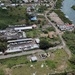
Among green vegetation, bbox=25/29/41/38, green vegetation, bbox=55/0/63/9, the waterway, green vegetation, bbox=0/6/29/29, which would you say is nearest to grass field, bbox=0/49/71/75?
green vegetation, bbox=25/29/41/38

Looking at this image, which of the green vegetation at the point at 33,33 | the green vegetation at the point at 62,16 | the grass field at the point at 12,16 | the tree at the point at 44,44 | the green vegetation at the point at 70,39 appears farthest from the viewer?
the green vegetation at the point at 62,16

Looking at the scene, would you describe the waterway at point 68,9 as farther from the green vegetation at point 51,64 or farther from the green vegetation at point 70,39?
the green vegetation at point 51,64

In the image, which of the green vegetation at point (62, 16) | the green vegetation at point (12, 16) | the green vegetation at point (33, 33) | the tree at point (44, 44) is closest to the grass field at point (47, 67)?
the tree at point (44, 44)

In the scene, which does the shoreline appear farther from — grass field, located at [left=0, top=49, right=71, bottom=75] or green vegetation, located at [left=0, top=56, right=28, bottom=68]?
green vegetation, located at [left=0, top=56, right=28, bottom=68]

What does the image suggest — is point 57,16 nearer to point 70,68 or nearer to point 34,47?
point 34,47

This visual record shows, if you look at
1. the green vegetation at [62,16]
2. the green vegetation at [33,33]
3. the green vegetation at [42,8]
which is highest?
the green vegetation at [42,8]

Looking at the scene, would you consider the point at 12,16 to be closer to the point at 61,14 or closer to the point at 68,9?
the point at 61,14
